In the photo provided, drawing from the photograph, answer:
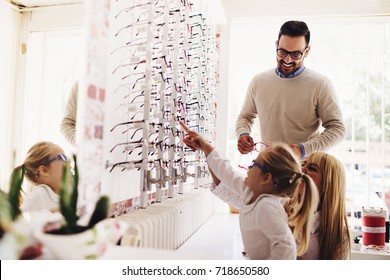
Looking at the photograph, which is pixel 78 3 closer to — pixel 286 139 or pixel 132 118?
pixel 132 118

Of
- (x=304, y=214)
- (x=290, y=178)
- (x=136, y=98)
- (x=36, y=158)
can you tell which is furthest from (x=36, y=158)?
(x=304, y=214)

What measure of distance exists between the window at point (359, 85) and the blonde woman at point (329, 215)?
171 cm

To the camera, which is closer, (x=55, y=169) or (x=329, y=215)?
(x=55, y=169)

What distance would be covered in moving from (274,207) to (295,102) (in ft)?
3.10

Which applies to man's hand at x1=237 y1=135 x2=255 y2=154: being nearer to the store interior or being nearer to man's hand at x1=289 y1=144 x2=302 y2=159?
man's hand at x1=289 y1=144 x2=302 y2=159

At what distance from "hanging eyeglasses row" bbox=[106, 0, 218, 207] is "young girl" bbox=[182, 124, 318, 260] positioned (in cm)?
54

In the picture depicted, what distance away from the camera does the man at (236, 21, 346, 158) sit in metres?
2.10

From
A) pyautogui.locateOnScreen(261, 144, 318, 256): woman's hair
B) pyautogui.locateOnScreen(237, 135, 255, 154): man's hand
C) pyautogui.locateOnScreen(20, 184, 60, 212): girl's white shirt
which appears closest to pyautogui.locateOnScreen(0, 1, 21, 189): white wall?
pyautogui.locateOnScreen(20, 184, 60, 212): girl's white shirt

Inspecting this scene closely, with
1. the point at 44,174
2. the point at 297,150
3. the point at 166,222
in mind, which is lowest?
the point at 166,222

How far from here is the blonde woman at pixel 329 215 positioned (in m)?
1.72

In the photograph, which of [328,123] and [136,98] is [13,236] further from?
[328,123]

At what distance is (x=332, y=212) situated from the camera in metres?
1.75

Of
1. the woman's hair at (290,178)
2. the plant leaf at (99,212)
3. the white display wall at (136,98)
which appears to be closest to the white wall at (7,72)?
the white display wall at (136,98)

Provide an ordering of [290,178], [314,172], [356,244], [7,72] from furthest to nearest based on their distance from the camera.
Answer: [356,244] < [314,172] < [290,178] < [7,72]
